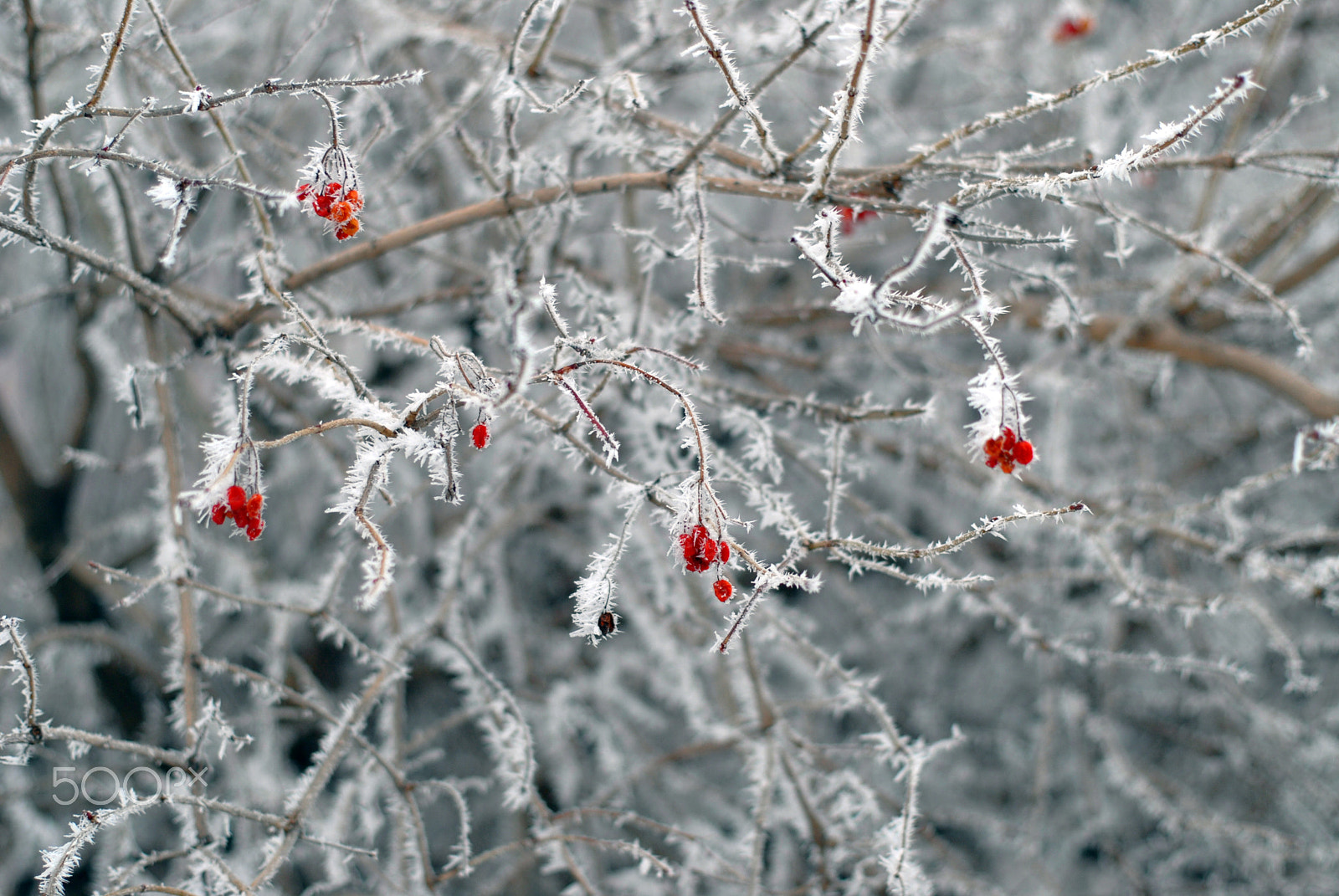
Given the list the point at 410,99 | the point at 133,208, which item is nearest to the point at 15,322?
the point at 410,99

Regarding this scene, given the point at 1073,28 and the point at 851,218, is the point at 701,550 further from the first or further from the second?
the point at 1073,28

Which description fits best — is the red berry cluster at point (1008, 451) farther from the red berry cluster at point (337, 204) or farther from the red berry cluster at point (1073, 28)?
the red berry cluster at point (1073, 28)

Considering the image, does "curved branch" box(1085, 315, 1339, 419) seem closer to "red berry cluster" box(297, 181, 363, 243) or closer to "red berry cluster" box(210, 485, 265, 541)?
"red berry cluster" box(297, 181, 363, 243)

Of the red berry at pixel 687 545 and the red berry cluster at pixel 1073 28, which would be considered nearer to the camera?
the red berry at pixel 687 545

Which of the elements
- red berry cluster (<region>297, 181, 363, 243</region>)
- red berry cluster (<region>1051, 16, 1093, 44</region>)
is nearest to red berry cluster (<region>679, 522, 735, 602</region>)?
red berry cluster (<region>297, 181, 363, 243</region>)

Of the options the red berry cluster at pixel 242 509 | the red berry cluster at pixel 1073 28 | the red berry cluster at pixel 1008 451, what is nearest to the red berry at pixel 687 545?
the red berry cluster at pixel 1008 451

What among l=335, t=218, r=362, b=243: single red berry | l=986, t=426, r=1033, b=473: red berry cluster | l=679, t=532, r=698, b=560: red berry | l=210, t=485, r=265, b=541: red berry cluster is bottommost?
l=210, t=485, r=265, b=541: red berry cluster
